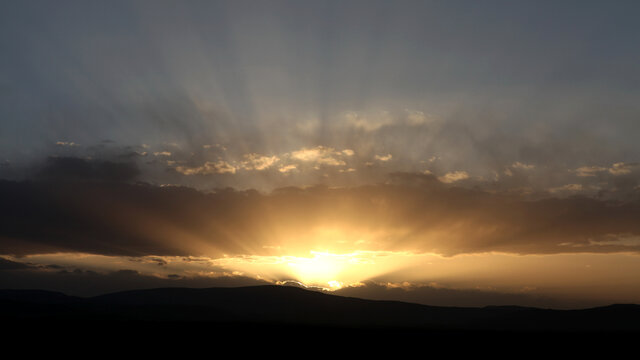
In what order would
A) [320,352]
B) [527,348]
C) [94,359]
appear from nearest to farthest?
1. [94,359]
2. [320,352]
3. [527,348]

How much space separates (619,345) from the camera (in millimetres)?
79875

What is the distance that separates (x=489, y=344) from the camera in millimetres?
78875

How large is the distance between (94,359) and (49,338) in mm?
29312

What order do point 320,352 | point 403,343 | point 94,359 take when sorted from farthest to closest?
point 403,343, point 320,352, point 94,359

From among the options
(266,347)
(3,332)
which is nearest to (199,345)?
(266,347)

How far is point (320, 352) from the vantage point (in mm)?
61406

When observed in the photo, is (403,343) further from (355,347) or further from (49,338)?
(49,338)

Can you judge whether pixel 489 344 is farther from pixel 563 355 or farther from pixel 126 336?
pixel 126 336

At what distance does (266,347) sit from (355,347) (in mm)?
12748

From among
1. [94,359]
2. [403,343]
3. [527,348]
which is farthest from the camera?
[403,343]

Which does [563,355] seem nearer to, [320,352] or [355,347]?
[355,347]

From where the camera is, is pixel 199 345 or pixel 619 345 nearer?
pixel 199 345

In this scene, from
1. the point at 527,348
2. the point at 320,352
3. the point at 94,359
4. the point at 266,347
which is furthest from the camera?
the point at 527,348

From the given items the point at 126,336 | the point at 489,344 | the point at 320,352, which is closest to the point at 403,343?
the point at 489,344
